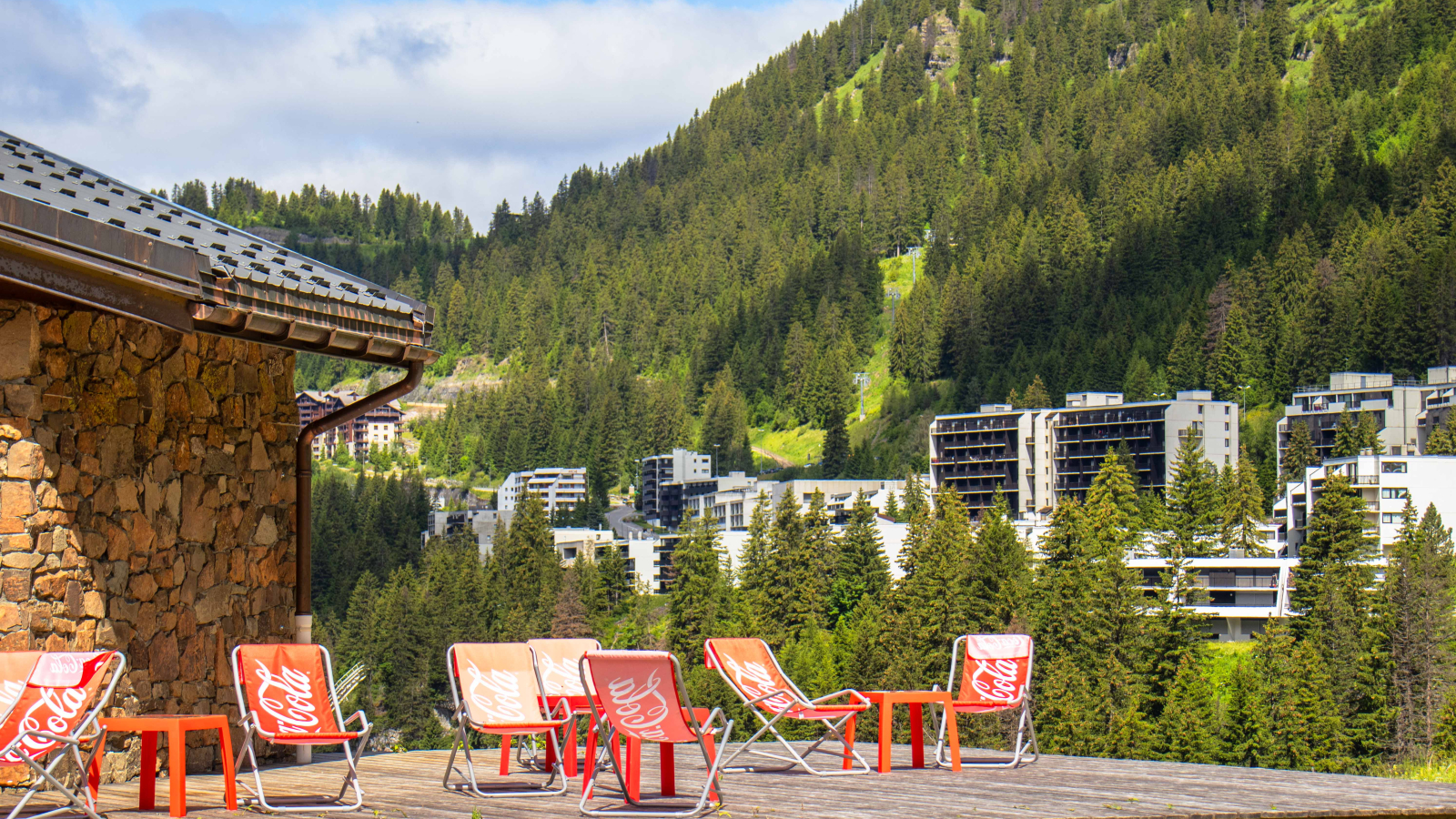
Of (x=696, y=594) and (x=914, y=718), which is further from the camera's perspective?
(x=696, y=594)

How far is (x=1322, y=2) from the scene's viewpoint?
14088 cm

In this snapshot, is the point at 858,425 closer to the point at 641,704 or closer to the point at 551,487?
the point at 551,487

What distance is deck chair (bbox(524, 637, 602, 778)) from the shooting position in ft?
24.2

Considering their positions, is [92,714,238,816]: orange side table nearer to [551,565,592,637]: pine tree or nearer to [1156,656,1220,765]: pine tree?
[1156,656,1220,765]: pine tree

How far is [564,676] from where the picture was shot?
7.78 meters

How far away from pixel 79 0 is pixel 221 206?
195 m

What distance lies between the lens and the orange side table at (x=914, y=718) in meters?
7.41

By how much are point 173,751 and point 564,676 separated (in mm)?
2684

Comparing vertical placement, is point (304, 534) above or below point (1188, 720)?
above

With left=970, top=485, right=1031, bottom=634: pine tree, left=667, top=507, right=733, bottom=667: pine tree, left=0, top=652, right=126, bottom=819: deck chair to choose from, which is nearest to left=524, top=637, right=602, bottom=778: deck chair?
left=0, top=652, right=126, bottom=819: deck chair

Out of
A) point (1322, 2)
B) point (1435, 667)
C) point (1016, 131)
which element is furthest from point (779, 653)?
point (1322, 2)

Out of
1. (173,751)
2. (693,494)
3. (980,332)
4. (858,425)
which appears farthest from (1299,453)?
(173,751)

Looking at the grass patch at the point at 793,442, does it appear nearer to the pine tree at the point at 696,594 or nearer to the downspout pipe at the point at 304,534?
the pine tree at the point at 696,594

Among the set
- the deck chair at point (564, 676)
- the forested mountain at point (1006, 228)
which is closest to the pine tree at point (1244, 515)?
the forested mountain at point (1006, 228)
